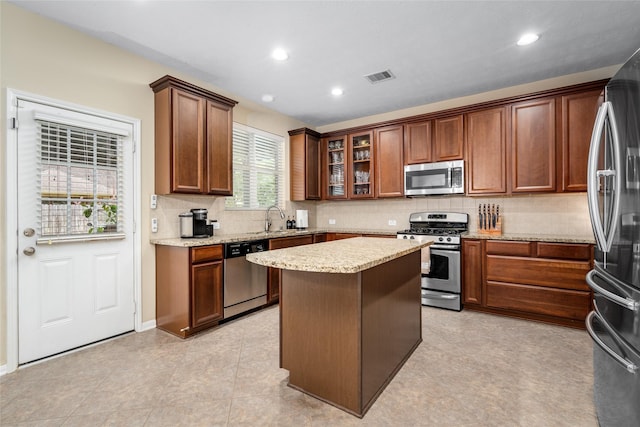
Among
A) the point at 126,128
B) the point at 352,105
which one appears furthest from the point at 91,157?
the point at 352,105

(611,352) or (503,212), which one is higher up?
(503,212)

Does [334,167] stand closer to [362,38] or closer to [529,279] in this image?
[362,38]

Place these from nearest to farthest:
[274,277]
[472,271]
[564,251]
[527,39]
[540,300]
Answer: [527,39] < [564,251] < [540,300] < [472,271] < [274,277]

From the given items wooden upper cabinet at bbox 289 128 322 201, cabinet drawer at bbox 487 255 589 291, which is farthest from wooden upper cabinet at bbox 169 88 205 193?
cabinet drawer at bbox 487 255 589 291

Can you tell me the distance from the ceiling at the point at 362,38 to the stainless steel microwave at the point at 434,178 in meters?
1.01

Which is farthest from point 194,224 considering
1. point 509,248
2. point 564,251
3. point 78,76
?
point 564,251

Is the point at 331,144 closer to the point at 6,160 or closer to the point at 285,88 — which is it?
the point at 285,88

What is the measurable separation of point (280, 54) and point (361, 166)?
2324 millimetres

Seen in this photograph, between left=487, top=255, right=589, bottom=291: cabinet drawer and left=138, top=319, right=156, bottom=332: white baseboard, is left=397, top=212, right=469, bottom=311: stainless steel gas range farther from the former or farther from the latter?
left=138, top=319, right=156, bottom=332: white baseboard

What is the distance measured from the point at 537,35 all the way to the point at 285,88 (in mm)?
2631

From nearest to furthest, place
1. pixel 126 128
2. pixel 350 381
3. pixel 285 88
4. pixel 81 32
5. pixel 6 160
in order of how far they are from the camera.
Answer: pixel 350 381 → pixel 6 160 → pixel 81 32 → pixel 126 128 → pixel 285 88

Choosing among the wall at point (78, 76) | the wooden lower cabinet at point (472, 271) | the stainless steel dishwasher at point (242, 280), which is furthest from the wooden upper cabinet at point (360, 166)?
the wall at point (78, 76)

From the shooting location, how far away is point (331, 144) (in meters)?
5.18

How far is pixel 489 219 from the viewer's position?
4078 millimetres
